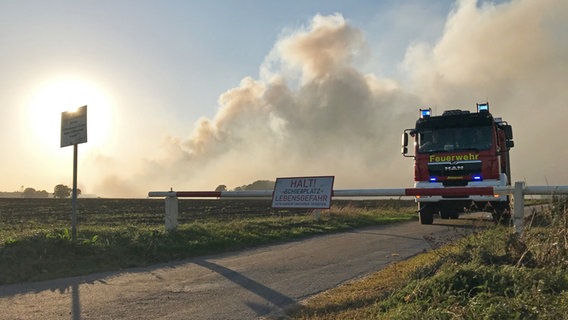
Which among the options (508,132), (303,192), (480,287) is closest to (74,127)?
(303,192)

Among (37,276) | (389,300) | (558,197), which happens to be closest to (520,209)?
(558,197)

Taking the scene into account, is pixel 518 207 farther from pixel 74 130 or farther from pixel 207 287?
pixel 74 130

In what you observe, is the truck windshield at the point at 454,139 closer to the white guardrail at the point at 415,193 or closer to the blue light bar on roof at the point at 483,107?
the blue light bar on roof at the point at 483,107

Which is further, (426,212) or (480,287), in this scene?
(426,212)

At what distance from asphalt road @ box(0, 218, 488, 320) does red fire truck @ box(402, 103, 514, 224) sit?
15.4 feet

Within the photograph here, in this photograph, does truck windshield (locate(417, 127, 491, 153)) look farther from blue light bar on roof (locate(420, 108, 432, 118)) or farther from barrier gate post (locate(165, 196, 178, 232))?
barrier gate post (locate(165, 196, 178, 232))

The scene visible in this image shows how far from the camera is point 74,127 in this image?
1002 cm

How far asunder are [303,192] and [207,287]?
4.42m

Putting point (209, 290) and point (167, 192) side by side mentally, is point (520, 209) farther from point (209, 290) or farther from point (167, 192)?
point (167, 192)

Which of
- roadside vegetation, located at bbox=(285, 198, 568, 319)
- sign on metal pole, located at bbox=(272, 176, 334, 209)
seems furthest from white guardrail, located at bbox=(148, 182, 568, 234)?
roadside vegetation, located at bbox=(285, 198, 568, 319)

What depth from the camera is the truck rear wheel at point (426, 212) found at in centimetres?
1516

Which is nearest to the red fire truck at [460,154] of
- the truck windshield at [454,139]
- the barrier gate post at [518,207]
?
the truck windshield at [454,139]

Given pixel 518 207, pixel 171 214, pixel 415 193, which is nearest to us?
pixel 518 207

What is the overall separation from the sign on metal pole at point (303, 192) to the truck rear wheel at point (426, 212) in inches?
224
